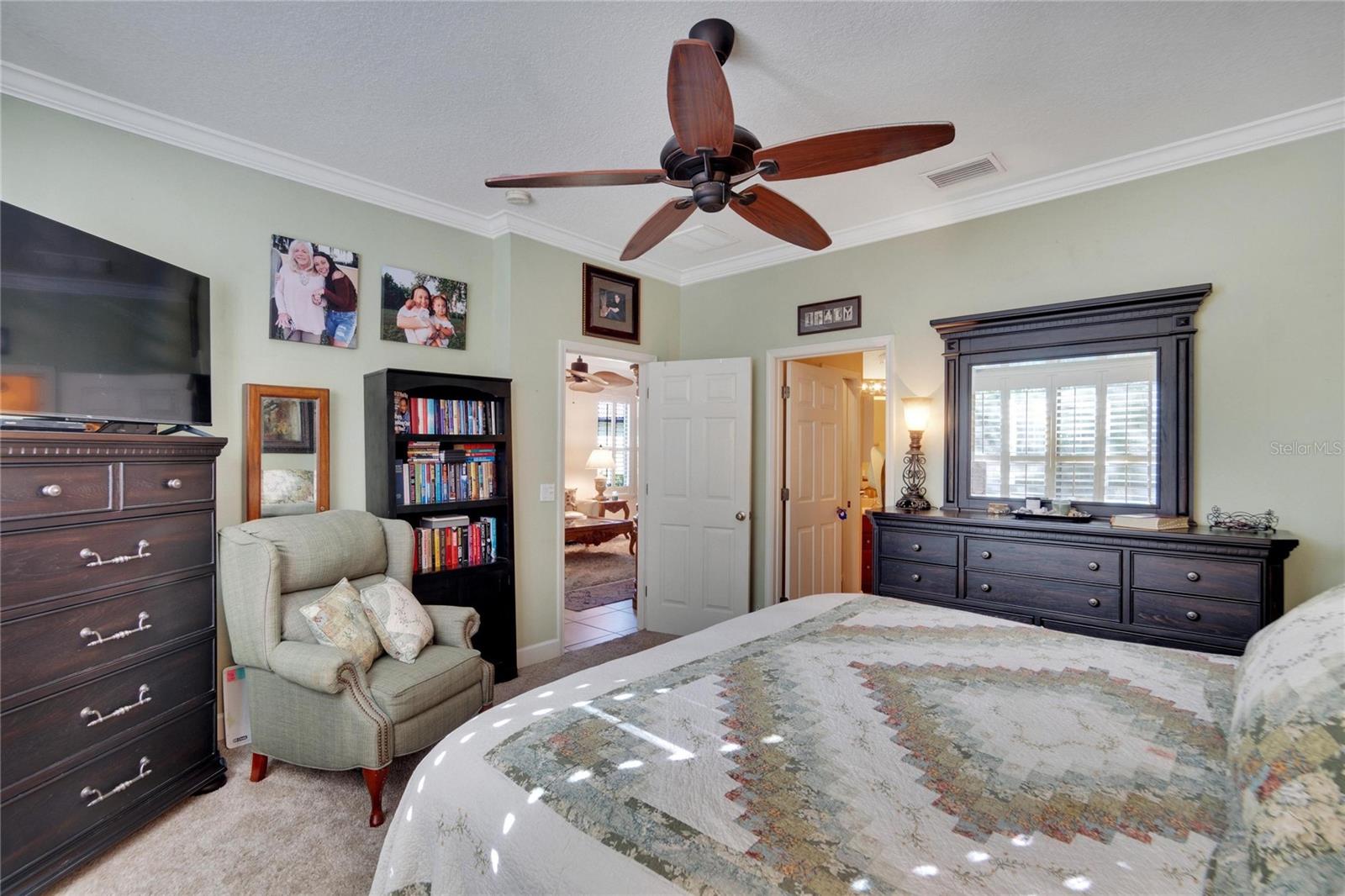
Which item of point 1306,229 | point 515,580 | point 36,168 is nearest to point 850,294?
point 1306,229

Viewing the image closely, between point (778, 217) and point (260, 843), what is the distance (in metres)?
2.87

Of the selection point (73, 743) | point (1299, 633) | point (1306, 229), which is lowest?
point (73, 743)

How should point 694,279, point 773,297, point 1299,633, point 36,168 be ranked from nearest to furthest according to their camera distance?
point 1299,633, point 36,168, point 773,297, point 694,279

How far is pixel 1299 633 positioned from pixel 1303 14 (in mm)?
2117

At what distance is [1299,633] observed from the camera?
1196 millimetres

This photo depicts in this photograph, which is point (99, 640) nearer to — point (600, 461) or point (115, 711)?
point (115, 711)

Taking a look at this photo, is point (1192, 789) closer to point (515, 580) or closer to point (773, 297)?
point (515, 580)

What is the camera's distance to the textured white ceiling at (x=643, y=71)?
6.65 ft

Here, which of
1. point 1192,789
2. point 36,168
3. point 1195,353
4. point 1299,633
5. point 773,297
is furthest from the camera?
point 773,297

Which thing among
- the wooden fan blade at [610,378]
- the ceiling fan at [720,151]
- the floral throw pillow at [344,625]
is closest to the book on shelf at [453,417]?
the floral throw pillow at [344,625]

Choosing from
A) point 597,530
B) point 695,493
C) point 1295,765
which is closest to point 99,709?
point 1295,765

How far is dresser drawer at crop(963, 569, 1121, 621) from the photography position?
269cm

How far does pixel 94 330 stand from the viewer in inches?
85.5

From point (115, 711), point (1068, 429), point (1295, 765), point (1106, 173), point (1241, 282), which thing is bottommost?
point (115, 711)
